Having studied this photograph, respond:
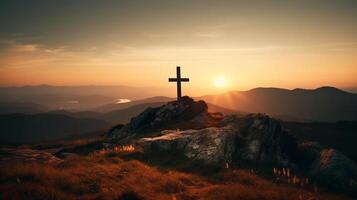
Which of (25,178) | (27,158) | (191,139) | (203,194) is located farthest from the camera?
(191,139)

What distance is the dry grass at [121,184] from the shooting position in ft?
37.9

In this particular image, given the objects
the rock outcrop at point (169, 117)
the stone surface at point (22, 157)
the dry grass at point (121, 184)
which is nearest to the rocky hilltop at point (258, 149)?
the dry grass at point (121, 184)

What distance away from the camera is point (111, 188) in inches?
501

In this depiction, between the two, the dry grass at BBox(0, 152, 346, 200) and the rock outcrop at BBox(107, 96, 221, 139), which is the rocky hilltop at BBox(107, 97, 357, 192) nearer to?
the dry grass at BBox(0, 152, 346, 200)

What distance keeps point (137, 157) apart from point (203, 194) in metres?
8.85

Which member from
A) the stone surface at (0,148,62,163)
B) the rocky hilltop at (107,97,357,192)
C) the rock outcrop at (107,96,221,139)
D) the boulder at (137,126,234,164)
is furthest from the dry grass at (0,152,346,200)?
the rock outcrop at (107,96,221,139)

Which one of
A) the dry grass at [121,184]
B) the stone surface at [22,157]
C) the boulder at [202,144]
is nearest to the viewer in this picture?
the dry grass at [121,184]

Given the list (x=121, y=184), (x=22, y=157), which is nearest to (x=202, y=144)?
(x=121, y=184)

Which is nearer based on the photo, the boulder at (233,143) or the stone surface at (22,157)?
the stone surface at (22,157)

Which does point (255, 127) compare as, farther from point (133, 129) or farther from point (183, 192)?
point (133, 129)

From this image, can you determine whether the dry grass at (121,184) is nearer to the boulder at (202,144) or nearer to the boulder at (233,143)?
the boulder at (202,144)

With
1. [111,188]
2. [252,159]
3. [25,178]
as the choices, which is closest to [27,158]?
[25,178]

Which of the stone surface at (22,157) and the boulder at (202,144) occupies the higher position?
the stone surface at (22,157)

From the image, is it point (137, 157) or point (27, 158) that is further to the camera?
point (137, 157)
